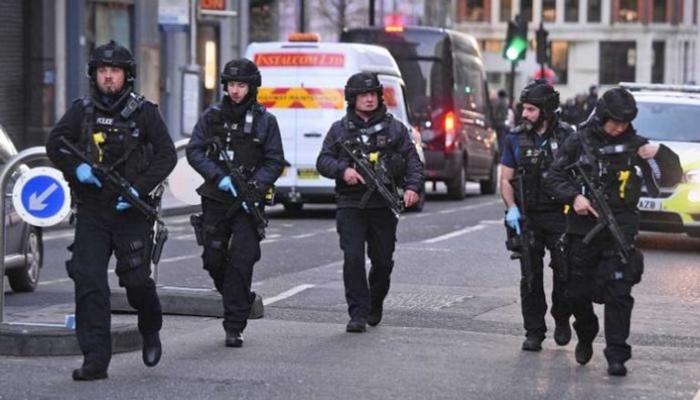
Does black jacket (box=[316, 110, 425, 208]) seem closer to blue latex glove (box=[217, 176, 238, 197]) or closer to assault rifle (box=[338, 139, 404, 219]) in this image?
assault rifle (box=[338, 139, 404, 219])

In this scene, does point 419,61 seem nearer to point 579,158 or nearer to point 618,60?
point 579,158

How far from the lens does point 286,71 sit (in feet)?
73.7

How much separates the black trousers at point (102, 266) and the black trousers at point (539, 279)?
2.41 m

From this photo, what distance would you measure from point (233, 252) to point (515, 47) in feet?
81.9

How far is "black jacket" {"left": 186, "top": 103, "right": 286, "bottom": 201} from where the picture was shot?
10.3m

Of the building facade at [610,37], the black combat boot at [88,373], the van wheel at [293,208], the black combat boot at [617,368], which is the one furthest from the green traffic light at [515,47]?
the building facade at [610,37]

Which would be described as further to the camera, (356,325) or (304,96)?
(304,96)

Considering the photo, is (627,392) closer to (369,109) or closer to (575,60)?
(369,109)

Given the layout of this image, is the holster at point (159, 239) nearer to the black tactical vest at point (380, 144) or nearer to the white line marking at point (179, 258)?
the black tactical vest at point (380, 144)

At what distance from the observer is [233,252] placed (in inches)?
405

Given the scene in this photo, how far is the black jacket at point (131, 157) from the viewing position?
891cm

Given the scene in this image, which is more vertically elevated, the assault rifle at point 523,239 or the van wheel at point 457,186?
the assault rifle at point 523,239

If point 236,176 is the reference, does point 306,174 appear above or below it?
below

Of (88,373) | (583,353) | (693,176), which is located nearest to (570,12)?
(693,176)
